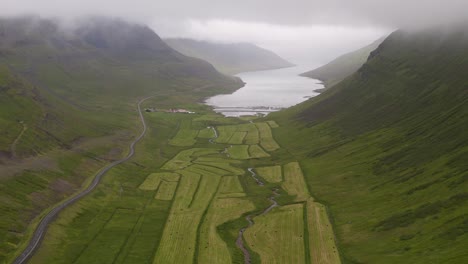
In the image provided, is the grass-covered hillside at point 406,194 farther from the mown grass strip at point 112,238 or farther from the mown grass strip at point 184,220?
the mown grass strip at point 112,238

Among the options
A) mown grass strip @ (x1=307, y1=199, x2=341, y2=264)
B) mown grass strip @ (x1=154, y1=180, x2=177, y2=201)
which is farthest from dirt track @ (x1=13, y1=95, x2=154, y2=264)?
mown grass strip @ (x1=307, y1=199, x2=341, y2=264)

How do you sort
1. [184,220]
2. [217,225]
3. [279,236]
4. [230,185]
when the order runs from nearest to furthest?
1. [279,236]
2. [217,225]
3. [184,220]
4. [230,185]

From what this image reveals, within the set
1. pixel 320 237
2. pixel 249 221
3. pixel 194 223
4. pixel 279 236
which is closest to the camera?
pixel 320 237

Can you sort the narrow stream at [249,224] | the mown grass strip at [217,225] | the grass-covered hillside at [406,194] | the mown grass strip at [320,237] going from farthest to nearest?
the narrow stream at [249,224]
the mown grass strip at [217,225]
the mown grass strip at [320,237]
the grass-covered hillside at [406,194]

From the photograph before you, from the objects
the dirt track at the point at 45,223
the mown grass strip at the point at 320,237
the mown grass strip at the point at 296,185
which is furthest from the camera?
the mown grass strip at the point at 296,185

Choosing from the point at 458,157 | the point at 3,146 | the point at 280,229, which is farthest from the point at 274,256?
the point at 3,146

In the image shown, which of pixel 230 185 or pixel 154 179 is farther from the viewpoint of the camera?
pixel 154 179

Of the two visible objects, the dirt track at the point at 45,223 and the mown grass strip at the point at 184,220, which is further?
the mown grass strip at the point at 184,220

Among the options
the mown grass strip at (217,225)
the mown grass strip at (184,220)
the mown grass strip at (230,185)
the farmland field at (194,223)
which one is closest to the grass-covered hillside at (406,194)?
the farmland field at (194,223)

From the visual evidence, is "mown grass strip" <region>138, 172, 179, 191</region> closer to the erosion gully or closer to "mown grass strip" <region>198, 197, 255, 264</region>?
"mown grass strip" <region>198, 197, 255, 264</region>

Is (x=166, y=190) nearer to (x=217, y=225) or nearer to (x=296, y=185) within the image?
(x=217, y=225)

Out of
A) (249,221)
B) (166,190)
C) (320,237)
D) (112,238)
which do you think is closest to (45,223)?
(112,238)
